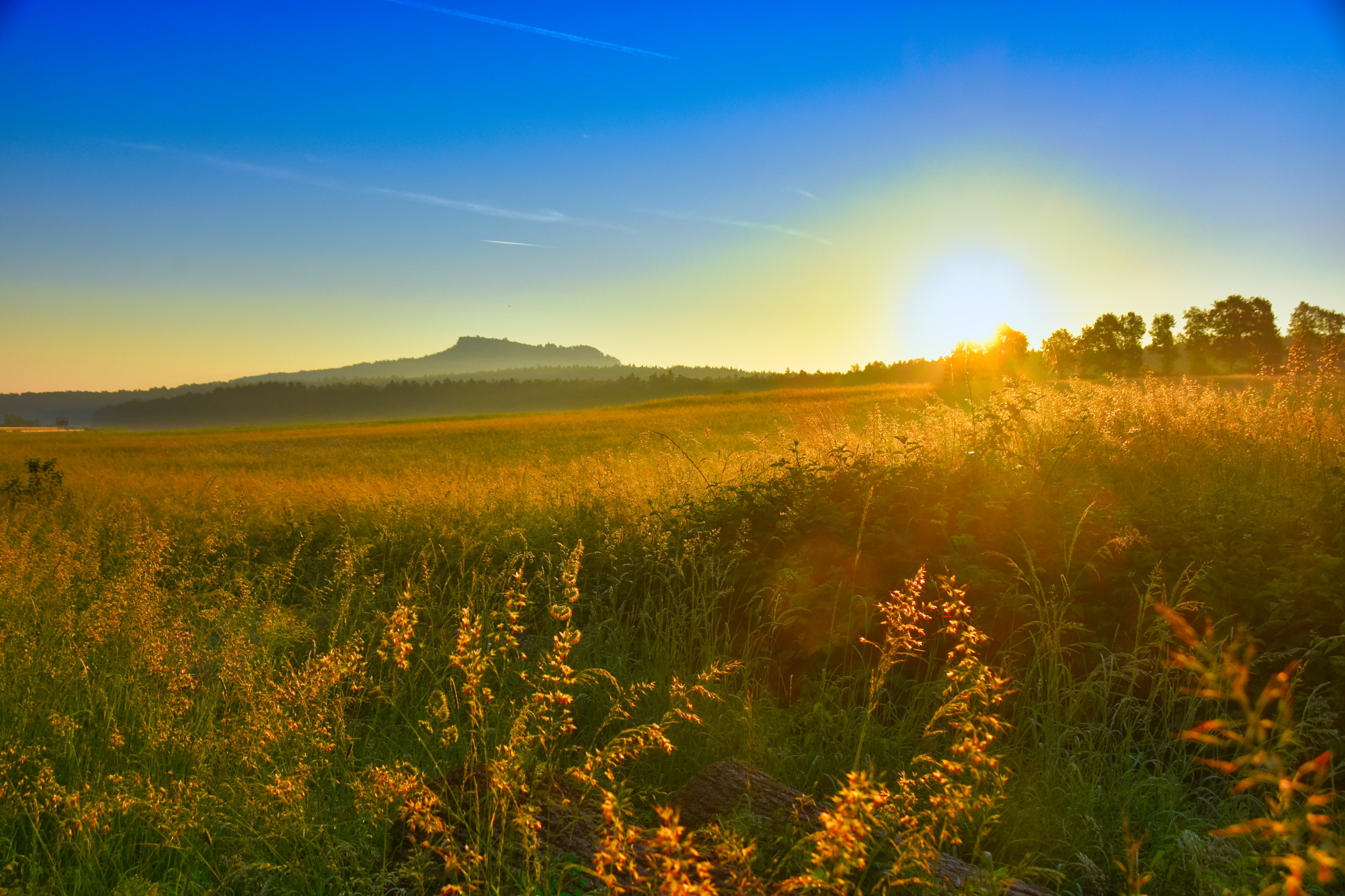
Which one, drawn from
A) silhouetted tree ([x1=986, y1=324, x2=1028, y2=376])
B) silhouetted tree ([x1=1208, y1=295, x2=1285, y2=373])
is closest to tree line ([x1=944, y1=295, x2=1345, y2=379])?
silhouetted tree ([x1=1208, y1=295, x2=1285, y2=373])

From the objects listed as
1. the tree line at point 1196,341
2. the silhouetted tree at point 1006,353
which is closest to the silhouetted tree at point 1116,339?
the tree line at point 1196,341

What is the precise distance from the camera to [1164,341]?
203 ft

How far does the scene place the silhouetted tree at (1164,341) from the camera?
6128cm

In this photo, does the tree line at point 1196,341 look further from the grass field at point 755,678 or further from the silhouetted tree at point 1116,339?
the grass field at point 755,678

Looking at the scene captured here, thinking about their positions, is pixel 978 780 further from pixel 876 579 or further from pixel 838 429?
pixel 838 429

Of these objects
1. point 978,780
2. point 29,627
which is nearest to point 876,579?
point 978,780

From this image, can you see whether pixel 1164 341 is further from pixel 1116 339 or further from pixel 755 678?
pixel 755 678

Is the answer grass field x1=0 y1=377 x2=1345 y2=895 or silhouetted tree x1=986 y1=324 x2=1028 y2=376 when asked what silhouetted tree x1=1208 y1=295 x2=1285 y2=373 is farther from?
grass field x1=0 y1=377 x2=1345 y2=895

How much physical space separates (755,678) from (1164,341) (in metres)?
73.0

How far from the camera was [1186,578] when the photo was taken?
12.8ft

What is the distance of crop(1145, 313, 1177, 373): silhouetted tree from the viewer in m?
61.3

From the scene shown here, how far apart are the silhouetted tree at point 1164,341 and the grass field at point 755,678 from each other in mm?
65247

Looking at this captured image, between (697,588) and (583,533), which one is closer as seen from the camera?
(697,588)

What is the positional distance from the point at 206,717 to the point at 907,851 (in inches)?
133
